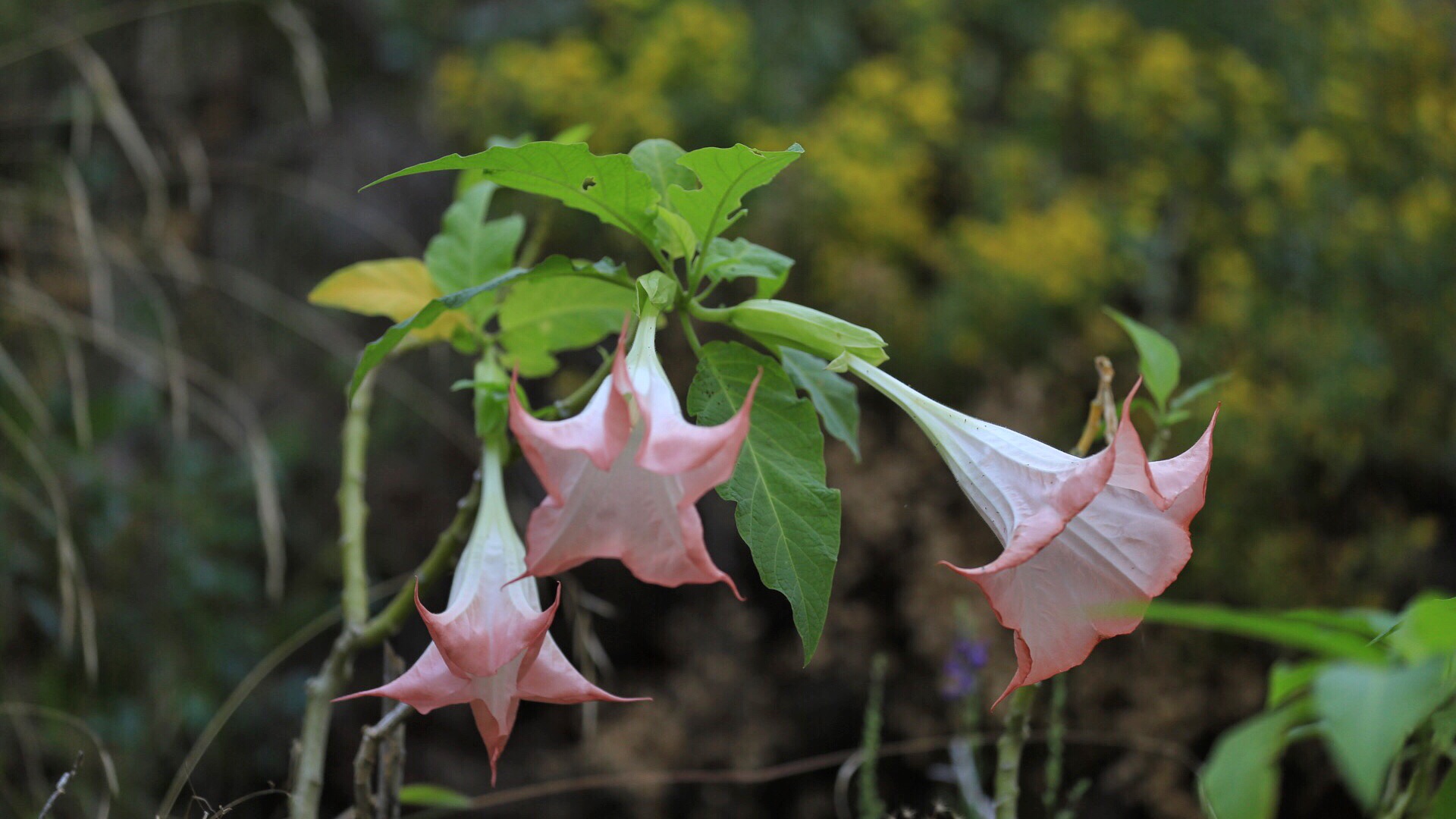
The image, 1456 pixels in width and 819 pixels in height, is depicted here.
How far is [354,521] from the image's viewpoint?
562 mm

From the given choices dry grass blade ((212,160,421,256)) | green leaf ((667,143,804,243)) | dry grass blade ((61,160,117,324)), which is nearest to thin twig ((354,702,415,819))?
green leaf ((667,143,804,243))

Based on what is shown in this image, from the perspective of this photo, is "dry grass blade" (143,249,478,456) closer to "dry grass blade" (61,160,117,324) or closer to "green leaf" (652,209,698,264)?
"dry grass blade" (61,160,117,324)

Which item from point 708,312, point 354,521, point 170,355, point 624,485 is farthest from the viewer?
point 170,355

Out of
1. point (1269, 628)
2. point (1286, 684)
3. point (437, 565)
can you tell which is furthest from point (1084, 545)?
point (437, 565)

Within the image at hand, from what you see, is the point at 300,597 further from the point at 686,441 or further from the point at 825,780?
the point at 686,441

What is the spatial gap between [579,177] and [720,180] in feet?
0.19

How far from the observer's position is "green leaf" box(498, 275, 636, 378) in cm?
52

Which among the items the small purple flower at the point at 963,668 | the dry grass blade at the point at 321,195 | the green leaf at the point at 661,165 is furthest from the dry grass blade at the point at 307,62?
the small purple flower at the point at 963,668

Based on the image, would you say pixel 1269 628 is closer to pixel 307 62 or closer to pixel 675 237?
pixel 675 237

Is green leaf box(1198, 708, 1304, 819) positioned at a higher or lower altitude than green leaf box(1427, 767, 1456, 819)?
higher

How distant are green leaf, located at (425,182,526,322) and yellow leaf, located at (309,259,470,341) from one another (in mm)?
20

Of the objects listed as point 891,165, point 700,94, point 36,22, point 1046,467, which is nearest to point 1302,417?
point 891,165

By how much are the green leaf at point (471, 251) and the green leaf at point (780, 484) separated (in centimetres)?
16

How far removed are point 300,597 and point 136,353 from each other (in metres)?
1.06
